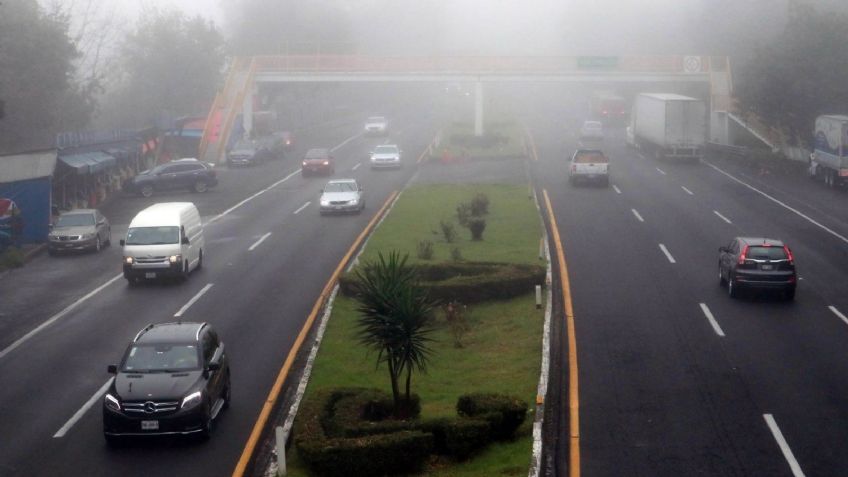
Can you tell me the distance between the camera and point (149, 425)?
16.3 meters

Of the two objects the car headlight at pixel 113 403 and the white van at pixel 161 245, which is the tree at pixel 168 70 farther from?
the car headlight at pixel 113 403

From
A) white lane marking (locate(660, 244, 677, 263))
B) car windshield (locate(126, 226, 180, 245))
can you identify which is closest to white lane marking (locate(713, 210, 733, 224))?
white lane marking (locate(660, 244, 677, 263))

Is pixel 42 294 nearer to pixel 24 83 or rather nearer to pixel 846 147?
pixel 24 83

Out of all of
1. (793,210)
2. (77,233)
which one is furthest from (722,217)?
(77,233)

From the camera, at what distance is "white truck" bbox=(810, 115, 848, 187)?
5041 cm

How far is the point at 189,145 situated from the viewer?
7244cm

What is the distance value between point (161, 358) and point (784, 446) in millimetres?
10181

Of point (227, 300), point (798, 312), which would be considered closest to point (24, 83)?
point (227, 300)

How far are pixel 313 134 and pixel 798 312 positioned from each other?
73740 mm

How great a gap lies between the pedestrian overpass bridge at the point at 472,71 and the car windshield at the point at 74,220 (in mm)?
35839

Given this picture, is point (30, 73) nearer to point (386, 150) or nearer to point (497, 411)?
point (386, 150)

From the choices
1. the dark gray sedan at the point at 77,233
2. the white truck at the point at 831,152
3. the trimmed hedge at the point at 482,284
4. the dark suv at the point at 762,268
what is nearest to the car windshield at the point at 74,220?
the dark gray sedan at the point at 77,233

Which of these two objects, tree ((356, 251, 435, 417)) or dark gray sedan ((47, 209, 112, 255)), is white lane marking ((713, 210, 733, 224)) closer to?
dark gray sedan ((47, 209, 112, 255))

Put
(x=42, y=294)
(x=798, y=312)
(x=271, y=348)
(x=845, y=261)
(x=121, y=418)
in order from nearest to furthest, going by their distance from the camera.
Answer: (x=121, y=418)
(x=271, y=348)
(x=798, y=312)
(x=42, y=294)
(x=845, y=261)
